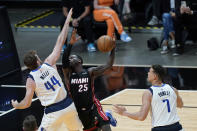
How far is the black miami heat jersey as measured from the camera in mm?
6691

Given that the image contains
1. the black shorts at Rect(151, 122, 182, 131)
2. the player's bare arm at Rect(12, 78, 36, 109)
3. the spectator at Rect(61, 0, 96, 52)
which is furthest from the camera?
the spectator at Rect(61, 0, 96, 52)

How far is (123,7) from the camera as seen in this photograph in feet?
45.9

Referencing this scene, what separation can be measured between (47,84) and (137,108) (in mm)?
3041

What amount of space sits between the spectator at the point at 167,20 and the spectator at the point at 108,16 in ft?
3.61

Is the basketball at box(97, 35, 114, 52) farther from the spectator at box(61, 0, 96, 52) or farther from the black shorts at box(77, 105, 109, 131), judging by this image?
the spectator at box(61, 0, 96, 52)

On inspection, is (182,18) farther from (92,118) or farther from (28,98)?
(28,98)

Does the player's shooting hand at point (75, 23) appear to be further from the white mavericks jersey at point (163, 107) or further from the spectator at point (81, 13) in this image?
the white mavericks jersey at point (163, 107)

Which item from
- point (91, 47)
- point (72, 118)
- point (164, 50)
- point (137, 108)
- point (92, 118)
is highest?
point (72, 118)

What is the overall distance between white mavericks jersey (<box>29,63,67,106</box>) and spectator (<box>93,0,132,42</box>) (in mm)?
6414

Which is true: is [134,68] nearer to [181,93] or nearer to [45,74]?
[181,93]

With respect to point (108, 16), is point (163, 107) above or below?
below

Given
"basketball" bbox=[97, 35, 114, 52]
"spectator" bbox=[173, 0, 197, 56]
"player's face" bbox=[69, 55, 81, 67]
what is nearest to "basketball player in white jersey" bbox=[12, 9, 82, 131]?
"player's face" bbox=[69, 55, 81, 67]

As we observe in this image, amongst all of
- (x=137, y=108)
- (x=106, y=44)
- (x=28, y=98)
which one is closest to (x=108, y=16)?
(x=137, y=108)

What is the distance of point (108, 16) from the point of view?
12820 mm
